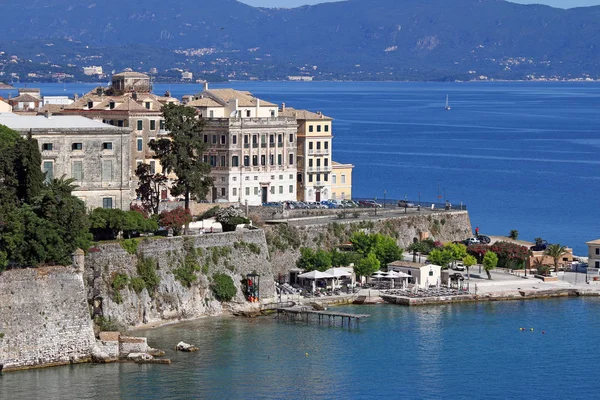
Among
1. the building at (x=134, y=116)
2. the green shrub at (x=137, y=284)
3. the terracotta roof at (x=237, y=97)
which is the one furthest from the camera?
the terracotta roof at (x=237, y=97)

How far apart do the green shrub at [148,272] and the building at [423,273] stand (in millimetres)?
14025

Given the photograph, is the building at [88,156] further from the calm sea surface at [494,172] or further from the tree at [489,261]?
the calm sea surface at [494,172]

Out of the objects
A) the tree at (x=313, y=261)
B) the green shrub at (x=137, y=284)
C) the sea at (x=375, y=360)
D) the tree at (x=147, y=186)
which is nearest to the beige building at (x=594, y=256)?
the sea at (x=375, y=360)

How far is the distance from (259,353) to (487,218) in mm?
48515

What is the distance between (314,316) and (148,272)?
7.08m

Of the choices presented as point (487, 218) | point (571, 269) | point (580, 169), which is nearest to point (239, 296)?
point (571, 269)

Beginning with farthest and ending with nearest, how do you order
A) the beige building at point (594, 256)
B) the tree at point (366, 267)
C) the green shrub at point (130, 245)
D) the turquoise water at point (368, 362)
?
the beige building at point (594, 256)
the tree at point (366, 267)
the green shrub at point (130, 245)
the turquoise water at point (368, 362)

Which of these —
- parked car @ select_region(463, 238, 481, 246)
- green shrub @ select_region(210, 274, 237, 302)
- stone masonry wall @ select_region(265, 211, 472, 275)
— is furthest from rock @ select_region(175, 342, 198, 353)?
parked car @ select_region(463, 238, 481, 246)

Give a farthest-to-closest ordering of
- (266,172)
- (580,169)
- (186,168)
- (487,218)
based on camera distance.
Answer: (580,169)
(487,218)
(266,172)
(186,168)

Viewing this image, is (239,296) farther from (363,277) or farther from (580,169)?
(580,169)

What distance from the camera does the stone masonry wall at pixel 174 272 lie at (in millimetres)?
53719

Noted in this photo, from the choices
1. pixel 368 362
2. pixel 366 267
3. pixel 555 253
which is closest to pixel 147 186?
pixel 366 267

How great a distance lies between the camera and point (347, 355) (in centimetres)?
5350

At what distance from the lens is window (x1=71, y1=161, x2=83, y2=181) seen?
61.3 metres
